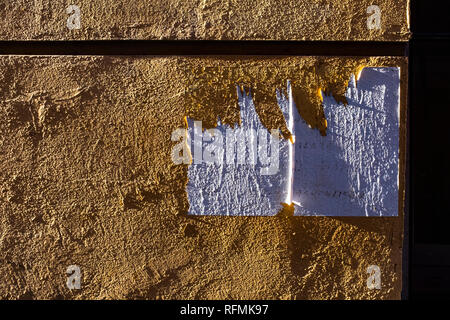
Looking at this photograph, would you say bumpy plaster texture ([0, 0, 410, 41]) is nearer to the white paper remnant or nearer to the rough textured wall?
the rough textured wall

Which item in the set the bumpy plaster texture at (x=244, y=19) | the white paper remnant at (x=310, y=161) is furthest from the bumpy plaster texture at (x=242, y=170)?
the bumpy plaster texture at (x=244, y=19)

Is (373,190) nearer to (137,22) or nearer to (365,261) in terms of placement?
(365,261)

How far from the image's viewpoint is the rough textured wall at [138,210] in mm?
1792

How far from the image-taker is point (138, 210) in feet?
6.03

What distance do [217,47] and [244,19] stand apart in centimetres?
20

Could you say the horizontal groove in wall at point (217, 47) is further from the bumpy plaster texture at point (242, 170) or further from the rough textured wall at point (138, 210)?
the bumpy plaster texture at point (242, 170)

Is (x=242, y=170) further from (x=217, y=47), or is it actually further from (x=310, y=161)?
(x=217, y=47)

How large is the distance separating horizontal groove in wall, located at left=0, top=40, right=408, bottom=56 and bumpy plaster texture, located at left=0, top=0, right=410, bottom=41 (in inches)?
1.2

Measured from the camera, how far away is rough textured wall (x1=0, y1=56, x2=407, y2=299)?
1792 mm

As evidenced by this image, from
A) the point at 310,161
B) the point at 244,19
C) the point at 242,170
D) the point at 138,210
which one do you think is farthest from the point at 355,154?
the point at 138,210

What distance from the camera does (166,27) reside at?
1780 mm

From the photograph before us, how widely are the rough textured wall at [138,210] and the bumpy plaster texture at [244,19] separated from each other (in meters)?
0.13

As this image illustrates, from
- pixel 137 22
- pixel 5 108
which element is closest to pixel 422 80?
pixel 137 22

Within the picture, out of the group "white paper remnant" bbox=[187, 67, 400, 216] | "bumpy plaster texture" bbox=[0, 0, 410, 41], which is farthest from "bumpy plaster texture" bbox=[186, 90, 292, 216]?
"bumpy plaster texture" bbox=[0, 0, 410, 41]
